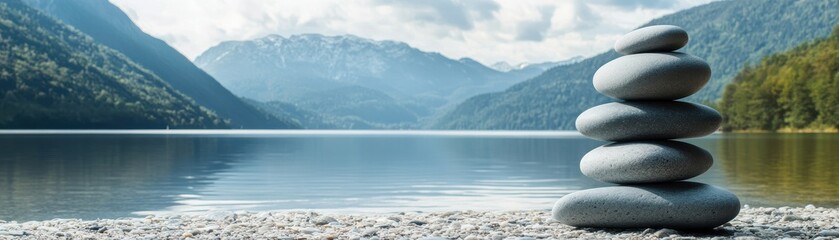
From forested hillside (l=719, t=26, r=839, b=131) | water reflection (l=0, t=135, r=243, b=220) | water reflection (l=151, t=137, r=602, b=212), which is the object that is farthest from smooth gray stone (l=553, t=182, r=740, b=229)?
forested hillside (l=719, t=26, r=839, b=131)

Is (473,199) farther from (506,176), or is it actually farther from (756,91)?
(756,91)

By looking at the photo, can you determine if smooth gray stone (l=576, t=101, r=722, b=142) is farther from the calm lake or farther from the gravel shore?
the calm lake

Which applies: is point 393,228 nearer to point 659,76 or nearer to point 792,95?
point 659,76

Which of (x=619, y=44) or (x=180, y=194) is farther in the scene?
(x=180, y=194)

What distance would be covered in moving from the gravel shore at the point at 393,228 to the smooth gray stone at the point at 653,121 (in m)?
1.81

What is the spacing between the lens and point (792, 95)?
533 ft

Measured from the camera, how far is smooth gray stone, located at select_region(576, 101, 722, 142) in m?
17.8

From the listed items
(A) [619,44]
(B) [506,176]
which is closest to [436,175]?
(B) [506,176]

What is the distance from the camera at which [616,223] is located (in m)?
17.4

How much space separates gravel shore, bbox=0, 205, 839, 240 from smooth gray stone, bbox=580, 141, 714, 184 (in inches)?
39.1

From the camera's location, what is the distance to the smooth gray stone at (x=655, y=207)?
55.9 feet

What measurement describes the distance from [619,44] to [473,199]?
13.6 metres

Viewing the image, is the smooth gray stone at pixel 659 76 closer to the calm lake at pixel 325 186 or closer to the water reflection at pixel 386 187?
the water reflection at pixel 386 187

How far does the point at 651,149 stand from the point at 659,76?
135 cm
